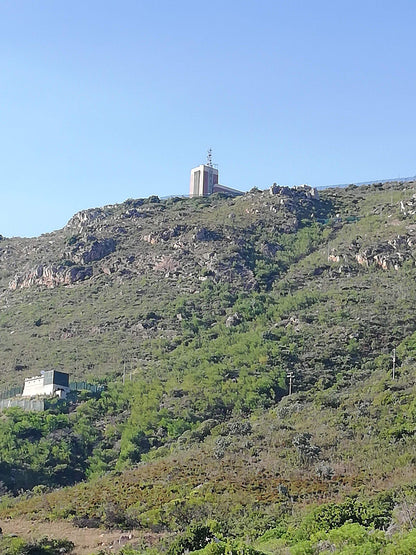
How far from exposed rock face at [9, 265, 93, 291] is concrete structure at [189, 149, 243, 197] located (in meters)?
31.4

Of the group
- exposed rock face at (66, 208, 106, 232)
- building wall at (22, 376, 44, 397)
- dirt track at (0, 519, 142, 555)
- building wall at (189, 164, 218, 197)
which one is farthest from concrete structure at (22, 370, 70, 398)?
building wall at (189, 164, 218, 197)

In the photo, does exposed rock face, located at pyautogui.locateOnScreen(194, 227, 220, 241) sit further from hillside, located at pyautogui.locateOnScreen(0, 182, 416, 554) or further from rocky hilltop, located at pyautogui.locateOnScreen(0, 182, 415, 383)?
hillside, located at pyautogui.locateOnScreen(0, 182, 416, 554)

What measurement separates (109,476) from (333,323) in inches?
1052

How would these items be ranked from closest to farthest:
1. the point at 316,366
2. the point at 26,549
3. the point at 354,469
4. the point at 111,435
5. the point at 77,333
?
the point at 26,549 < the point at 354,469 < the point at 111,435 < the point at 316,366 < the point at 77,333

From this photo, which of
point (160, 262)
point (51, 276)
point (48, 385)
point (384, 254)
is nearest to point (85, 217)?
point (51, 276)

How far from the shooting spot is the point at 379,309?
66500 millimetres

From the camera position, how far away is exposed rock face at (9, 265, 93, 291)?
282 ft

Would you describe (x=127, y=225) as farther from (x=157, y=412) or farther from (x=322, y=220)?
(x=157, y=412)

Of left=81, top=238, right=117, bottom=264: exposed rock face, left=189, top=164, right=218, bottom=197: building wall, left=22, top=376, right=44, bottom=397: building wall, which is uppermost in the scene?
left=189, top=164, right=218, bottom=197: building wall

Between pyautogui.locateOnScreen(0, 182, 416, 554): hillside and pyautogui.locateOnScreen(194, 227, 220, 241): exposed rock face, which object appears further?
pyautogui.locateOnScreen(194, 227, 220, 241): exposed rock face

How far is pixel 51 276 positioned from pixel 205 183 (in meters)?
34.7

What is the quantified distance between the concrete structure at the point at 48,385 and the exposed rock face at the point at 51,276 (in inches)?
1012

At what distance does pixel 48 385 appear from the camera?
59094 mm

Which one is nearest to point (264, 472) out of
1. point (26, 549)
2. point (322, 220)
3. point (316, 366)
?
point (26, 549)
